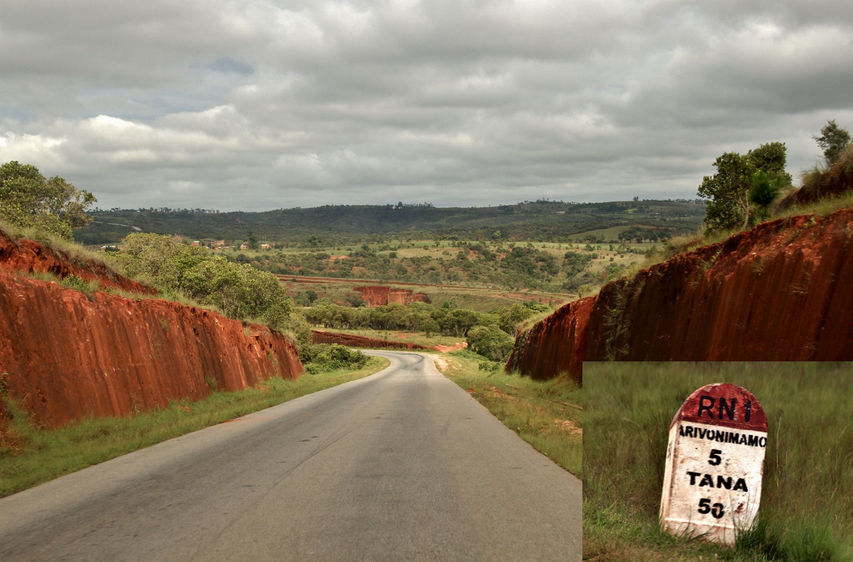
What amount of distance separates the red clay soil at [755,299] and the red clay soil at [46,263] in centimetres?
1647

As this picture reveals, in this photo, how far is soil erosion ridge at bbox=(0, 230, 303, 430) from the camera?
1402 centimetres

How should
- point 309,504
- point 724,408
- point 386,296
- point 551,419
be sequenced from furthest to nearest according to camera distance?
point 386,296 < point 551,419 < point 309,504 < point 724,408

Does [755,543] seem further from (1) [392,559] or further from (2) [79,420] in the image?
(2) [79,420]

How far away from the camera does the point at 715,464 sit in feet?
11.2

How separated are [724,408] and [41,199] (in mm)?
63626

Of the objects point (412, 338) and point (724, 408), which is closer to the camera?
point (724, 408)

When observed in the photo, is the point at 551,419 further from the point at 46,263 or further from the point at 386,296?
the point at 386,296

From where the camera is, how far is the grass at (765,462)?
114 inches

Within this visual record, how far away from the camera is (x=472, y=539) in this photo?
5.89m

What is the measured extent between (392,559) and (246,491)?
3497 millimetres

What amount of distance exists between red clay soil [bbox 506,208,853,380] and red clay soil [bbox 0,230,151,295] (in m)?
16.5

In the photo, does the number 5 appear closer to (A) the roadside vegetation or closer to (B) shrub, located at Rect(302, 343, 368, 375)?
(A) the roadside vegetation

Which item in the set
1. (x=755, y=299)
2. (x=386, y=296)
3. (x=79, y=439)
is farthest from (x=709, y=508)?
(x=386, y=296)

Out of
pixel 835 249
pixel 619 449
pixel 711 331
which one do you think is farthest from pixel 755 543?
pixel 711 331
